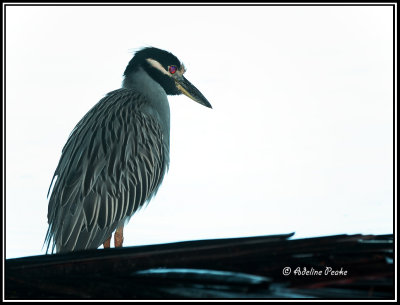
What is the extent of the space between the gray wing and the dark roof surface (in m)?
Result: 2.67

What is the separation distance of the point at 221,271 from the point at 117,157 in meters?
4.10

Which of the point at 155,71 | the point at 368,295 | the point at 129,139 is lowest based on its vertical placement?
the point at 368,295

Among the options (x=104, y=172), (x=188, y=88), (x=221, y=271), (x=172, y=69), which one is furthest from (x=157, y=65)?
(x=221, y=271)

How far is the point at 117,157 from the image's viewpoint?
699 cm

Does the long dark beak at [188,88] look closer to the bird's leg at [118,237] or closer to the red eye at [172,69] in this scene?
the red eye at [172,69]

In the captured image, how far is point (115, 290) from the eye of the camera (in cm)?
303

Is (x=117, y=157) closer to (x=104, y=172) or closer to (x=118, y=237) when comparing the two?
(x=104, y=172)

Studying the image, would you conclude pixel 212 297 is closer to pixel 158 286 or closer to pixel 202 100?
pixel 158 286

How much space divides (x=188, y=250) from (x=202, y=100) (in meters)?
5.03

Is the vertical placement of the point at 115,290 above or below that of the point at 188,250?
below

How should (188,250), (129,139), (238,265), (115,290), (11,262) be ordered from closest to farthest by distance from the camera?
(115,290)
(238,265)
(188,250)
(11,262)
(129,139)

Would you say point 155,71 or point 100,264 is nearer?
point 100,264

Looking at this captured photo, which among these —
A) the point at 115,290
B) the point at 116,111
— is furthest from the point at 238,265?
the point at 116,111

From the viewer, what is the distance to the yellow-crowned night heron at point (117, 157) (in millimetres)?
6504
